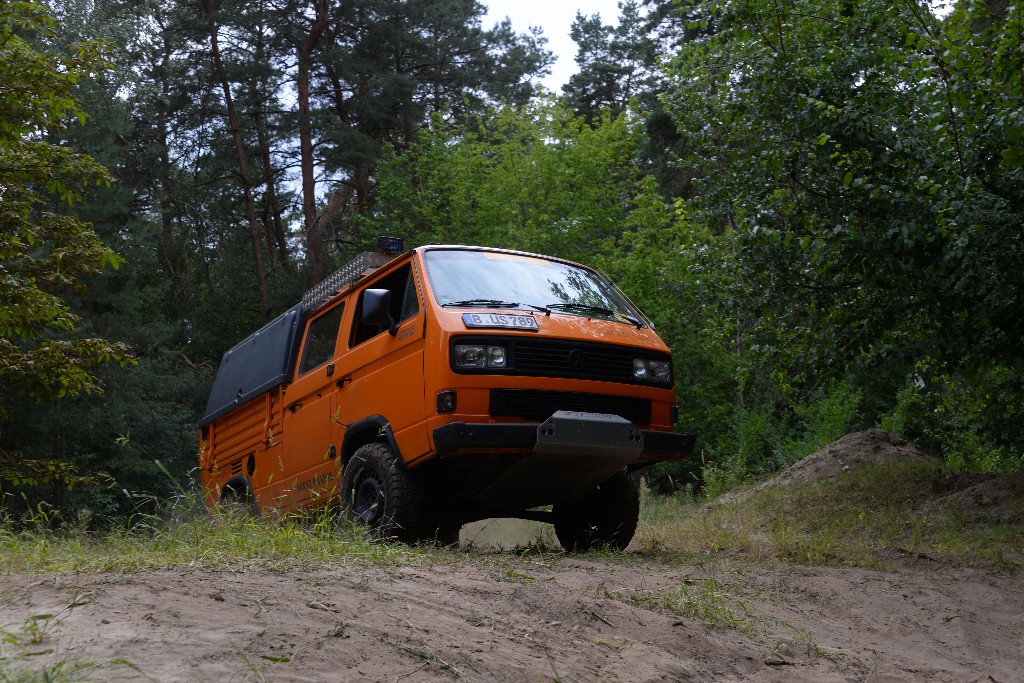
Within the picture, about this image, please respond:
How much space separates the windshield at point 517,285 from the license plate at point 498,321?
0.23 m

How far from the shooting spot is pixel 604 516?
26.2 ft

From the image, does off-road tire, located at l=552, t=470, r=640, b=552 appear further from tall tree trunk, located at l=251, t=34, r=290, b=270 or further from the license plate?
tall tree trunk, located at l=251, t=34, r=290, b=270

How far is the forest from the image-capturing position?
903cm

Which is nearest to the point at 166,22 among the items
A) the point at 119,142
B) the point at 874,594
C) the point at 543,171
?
the point at 119,142

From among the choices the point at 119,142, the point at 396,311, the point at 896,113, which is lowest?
the point at 396,311

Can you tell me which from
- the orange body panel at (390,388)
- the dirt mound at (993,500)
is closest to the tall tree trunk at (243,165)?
the orange body panel at (390,388)

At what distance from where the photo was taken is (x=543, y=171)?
1090 inches

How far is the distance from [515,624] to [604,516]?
364cm

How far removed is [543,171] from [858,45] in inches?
712

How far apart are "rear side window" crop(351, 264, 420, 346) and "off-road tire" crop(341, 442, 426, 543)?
3.20 ft

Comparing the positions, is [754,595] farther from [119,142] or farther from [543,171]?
[119,142]

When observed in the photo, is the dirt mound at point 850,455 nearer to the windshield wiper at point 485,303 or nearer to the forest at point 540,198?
the forest at point 540,198

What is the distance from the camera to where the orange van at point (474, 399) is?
21.7 ft

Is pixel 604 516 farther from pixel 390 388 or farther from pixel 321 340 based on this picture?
pixel 321 340
